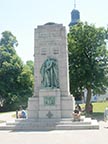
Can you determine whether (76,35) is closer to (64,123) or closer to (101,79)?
(101,79)

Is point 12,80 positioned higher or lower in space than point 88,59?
lower

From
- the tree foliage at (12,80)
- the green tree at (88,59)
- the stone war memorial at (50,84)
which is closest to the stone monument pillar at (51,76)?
the stone war memorial at (50,84)

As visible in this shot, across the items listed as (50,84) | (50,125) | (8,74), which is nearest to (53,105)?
(50,84)

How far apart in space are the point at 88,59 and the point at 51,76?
15.7 metres

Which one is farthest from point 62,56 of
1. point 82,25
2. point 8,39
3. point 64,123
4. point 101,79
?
point 8,39

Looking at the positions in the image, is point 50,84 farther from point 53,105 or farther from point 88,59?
point 88,59

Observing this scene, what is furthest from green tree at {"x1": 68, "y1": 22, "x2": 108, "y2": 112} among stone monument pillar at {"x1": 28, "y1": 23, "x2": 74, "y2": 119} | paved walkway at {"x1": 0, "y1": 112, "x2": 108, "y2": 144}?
paved walkway at {"x1": 0, "y1": 112, "x2": 108, "y2": 144}

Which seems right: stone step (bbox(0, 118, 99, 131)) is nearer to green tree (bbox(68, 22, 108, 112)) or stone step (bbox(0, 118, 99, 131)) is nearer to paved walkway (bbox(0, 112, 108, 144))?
paved walkway (bbox(0, 112, 108, 144))

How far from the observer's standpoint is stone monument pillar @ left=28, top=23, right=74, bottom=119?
21.3 meters

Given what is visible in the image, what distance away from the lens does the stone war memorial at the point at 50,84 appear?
20.7m

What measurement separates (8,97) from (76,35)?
16687 mm

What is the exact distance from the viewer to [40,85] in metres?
22.3

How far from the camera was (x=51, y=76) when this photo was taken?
21922 millimetres

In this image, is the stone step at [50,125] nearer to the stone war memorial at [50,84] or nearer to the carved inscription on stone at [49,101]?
the stone war memorial at [50,84]
